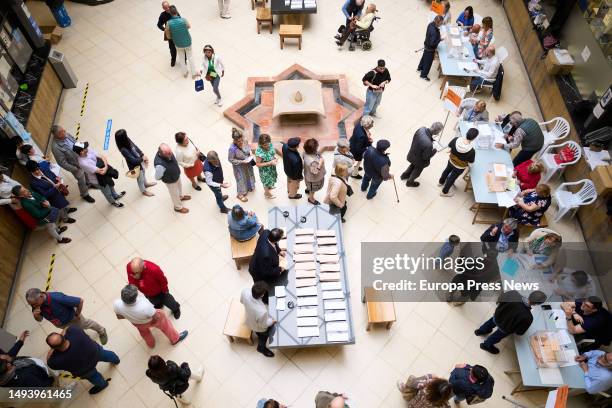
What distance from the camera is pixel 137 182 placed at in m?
7.58

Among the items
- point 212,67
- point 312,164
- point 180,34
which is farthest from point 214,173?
point 180,34

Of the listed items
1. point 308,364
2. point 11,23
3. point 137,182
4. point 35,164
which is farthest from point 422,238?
point 11,23

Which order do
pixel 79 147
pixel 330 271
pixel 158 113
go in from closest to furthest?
pixel 330 271 → pixel 79 147 → pixel 158 113

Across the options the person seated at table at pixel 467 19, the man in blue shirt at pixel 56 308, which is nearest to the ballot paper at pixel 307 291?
the man in blue shirt at pixel 56 308

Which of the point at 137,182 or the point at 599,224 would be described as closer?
the point at 599,224

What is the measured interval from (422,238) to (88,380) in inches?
222

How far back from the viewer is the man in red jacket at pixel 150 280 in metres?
5.18

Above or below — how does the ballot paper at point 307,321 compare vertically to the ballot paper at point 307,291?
below

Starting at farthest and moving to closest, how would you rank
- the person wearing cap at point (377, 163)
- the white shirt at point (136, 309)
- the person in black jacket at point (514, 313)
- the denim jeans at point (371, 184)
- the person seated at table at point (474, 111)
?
the person seated at table at point (474, 111) → the denim jeans at point (371, 184) → the person wearing cap at point (377, 163) → the person in black jacket at point (514, 313) → the white shirt at point (136, 309)

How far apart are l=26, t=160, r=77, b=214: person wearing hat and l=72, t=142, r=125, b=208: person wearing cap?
482 mm

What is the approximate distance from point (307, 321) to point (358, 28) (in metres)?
7.82

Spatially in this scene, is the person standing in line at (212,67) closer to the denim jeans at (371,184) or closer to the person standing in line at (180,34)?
the person standing in line at (180,34)

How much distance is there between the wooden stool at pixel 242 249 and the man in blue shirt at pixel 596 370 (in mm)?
4761

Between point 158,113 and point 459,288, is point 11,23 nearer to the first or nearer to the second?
point 158,113
